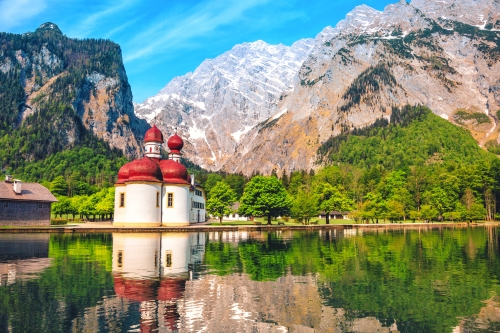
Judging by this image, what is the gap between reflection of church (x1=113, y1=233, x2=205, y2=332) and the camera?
14.1 m

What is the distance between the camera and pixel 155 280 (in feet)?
67.0

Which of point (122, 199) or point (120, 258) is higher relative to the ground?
point (122, 199)

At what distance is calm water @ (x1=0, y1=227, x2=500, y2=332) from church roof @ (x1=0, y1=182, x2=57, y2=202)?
39423 mm

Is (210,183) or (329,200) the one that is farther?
(210,183)

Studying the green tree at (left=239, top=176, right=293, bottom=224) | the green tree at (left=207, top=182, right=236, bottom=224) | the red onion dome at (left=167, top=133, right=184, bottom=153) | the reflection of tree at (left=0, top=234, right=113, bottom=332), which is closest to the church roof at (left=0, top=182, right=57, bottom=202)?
the red onion dome at (left=167, top=133, right=184, bottom=153)

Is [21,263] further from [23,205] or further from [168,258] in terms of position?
[23,205]

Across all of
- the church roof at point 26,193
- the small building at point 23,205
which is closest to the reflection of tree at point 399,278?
the small building at point 23,205

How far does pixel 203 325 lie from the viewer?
43.5 ft

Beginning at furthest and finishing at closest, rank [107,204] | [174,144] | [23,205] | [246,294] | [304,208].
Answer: [304,208] < [174,144] < [107,204] < [23,205] < [246,294]

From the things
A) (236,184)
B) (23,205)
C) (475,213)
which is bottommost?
(475,213)

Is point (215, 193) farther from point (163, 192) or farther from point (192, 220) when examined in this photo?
point (163, 192)

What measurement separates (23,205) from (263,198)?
39.8m

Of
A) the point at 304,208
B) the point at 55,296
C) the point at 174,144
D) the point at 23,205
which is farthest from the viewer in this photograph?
the point at 304,208

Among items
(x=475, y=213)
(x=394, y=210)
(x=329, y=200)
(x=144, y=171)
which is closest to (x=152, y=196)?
(x=144, y=171)
